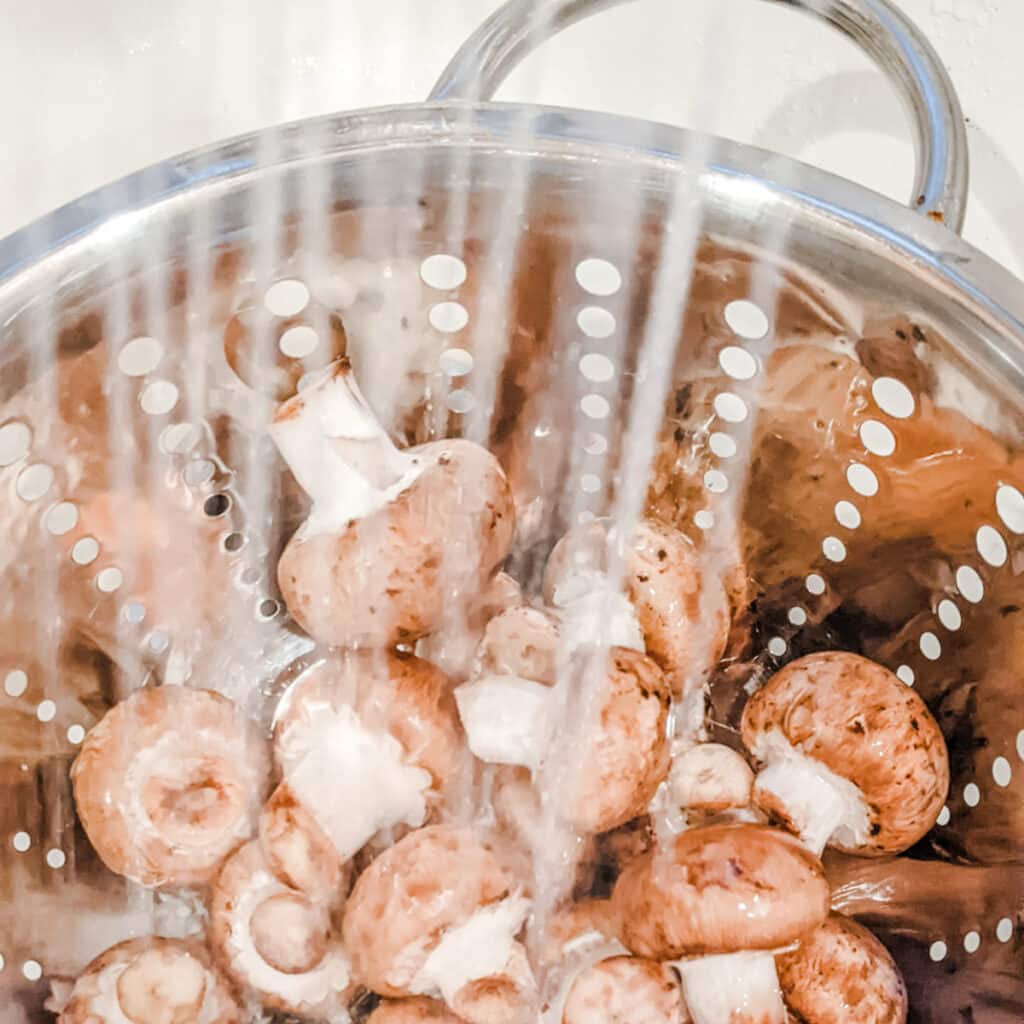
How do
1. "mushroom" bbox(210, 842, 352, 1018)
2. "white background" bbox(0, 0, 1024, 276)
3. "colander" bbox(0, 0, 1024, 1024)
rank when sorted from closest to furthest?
"colander" bbox(0, 0, 1024, 1024), "mushroom" bbox(210, 842, 352, 1018), "white background" bbox(0, 0, 1024, 276)

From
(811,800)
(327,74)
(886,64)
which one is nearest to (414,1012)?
(811,800)

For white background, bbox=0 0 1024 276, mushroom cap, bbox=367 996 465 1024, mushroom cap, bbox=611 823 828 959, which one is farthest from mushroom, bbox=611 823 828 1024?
white background, bbox=0 0 1024 276

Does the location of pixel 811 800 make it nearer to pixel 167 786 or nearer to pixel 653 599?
pixel 653 599

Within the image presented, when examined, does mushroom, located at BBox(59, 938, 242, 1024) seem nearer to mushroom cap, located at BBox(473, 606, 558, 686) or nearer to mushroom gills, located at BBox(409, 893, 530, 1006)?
mushroom gills, located at BBox(409, 893, 530, 1006)

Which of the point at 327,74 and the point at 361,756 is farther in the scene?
the point at 327,74

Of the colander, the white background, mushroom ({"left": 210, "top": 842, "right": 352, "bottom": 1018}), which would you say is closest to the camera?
the colander

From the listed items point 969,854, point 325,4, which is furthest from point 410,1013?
point 325,4
